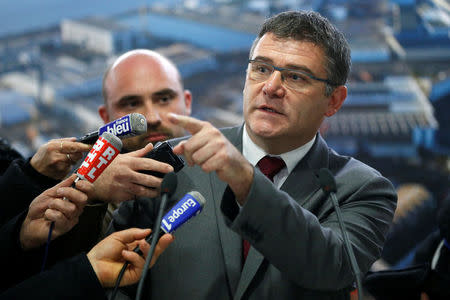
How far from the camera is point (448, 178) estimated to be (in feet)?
12.5

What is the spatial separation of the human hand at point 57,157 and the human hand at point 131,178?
14 cm

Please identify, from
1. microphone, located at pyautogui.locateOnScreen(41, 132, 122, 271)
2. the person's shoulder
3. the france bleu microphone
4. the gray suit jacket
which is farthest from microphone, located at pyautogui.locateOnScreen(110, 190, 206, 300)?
the person's shoulder

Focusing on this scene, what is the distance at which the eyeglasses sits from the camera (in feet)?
5.51

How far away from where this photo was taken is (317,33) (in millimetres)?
1686

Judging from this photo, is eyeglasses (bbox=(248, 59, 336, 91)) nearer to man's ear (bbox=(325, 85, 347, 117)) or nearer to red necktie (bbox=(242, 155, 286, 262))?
man's ear (bbox=(325, 85, 347, 117))

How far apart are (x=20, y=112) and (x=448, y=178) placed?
3.63m

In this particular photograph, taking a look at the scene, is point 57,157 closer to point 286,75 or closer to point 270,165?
point 270,165

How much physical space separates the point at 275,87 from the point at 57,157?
82 cm

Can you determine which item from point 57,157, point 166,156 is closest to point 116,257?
point 166,156

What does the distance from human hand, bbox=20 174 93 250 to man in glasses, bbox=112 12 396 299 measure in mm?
216

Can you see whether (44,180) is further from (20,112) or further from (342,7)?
(342,7)

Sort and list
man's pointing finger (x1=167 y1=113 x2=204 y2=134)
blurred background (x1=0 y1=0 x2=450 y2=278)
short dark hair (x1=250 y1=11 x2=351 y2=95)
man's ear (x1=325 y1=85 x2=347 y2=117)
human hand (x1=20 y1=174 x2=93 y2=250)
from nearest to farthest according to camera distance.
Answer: man's pointing finger (x1=167 y1=113 x2=204 y2=134), human hand (x1=20 y1=174 x2=93 y2=250), short dark hair (x1=250 y1=11 x2=351 y2=95), man's ear (x1=325 y1=85 x2=347 y2=117), blurred background (x1=0 y1=0 x2=450 y2=278)

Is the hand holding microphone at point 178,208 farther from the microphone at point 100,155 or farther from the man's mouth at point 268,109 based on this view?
the man's mouth at point 268,109

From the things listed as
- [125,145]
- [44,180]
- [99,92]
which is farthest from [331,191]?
[99,92]
